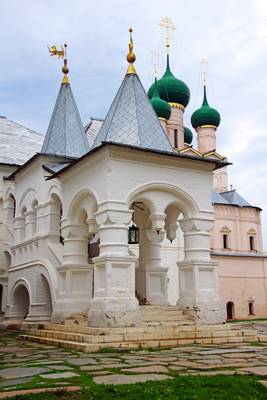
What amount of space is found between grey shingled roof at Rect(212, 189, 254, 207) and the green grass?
83.5 feet

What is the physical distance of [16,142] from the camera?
18234 mm

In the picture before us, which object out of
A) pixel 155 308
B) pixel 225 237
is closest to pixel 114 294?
pixel 155 308

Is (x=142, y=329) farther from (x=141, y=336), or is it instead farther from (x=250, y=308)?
(x=250, y=308)

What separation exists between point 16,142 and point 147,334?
1181 cm

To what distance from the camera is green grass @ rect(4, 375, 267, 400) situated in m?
3.82

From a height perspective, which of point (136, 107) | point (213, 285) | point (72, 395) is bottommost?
point (72, 395)

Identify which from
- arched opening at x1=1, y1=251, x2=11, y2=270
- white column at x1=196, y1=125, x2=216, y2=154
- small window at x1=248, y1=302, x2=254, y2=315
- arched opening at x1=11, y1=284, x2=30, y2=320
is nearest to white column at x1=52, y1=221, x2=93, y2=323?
arched opening at x1=11, y1=284, x2=30, y2=320

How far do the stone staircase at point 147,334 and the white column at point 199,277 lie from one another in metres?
0.25

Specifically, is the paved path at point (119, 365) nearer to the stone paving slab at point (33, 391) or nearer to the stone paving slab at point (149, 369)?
the stone paving slab at point (149, 369)

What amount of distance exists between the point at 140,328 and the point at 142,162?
3.28 m

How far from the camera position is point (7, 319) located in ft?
46.8

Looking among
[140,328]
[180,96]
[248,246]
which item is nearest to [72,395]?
[140,328]

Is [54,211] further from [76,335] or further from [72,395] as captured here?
[72,395]

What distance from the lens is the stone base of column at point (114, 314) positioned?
862cm
